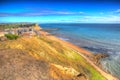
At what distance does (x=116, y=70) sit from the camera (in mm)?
32094

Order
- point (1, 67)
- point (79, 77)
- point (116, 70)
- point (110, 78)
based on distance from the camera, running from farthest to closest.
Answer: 1. point (116, 70)
2. point (110, 78)
3. point (79, 77)
4. point (1, 67)

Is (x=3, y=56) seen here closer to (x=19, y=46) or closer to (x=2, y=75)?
(x=2, y=75)

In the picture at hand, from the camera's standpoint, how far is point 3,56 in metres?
18.0

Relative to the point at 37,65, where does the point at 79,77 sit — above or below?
below

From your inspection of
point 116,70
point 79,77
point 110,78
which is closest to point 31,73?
point 79,77

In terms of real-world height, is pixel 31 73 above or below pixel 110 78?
above

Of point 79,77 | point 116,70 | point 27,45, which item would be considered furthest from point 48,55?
point 116,70

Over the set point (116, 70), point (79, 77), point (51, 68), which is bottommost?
point (116, 70)

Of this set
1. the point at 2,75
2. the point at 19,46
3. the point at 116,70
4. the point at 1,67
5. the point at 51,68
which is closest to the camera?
the point at 2,75

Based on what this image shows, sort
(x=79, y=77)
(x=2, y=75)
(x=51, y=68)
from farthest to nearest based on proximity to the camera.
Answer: (x=79, y=77) < (x=51, y=68) < (x=2, y=75)

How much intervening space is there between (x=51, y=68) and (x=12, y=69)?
3305 mm

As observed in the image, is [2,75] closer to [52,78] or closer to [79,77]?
[52,78]

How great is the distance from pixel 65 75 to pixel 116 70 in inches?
654

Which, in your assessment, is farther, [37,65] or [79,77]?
[79,77]
